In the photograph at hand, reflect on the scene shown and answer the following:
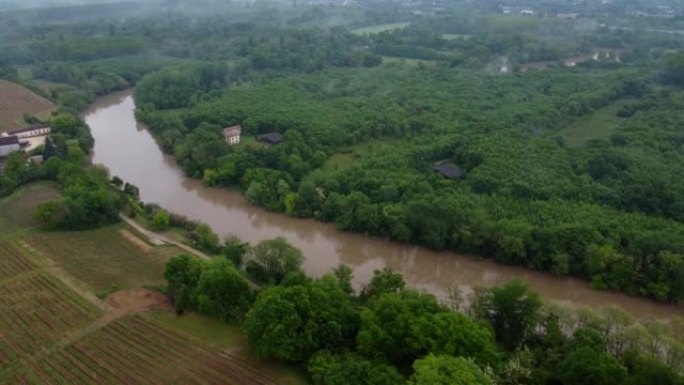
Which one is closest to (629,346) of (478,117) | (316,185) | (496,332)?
(496,332)

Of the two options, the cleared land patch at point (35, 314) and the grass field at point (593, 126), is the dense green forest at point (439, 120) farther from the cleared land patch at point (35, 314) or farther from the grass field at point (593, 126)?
the cleared land patch at point (35, 314)

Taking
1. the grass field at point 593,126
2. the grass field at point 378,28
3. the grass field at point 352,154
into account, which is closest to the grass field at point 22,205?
the grass field at point 352,154

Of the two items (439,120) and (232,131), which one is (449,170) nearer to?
(439,120)

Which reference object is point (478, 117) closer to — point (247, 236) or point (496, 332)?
point (247, 236)

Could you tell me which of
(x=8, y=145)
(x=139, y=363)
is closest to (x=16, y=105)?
(x=8, y=145)

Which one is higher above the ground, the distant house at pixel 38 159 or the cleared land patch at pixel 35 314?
the distant house at pixel 38 159

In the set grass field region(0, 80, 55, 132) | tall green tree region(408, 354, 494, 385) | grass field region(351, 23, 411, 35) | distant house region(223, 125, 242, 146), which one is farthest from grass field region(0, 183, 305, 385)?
grass field region(351, 23, 411, 35)
